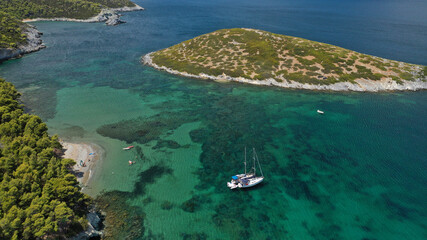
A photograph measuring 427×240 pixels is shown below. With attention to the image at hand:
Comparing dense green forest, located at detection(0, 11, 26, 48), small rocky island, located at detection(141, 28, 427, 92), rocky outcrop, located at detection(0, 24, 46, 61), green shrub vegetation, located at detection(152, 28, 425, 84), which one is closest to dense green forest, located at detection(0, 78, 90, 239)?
small rocky island, located at detection(141, 28, 427, 92)

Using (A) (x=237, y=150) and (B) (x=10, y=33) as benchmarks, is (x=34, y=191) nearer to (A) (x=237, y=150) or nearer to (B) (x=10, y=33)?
(A) (x=237, y=150)

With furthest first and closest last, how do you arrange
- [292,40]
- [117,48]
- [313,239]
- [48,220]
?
[117,48]
[292,40]
[313,239]
[48,220]

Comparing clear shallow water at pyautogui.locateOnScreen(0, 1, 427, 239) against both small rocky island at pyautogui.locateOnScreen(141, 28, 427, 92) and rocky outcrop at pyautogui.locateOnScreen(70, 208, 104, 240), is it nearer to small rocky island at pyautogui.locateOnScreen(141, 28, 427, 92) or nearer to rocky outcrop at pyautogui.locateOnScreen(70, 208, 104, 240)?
rocky outcrop at pyautogui.locateOnScreen(70, 208, 104, 240)

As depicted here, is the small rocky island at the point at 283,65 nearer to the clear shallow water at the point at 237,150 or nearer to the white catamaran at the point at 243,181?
the clear shallow water at the point at 237,150

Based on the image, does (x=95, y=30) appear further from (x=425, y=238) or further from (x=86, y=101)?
(x=425, y=238)

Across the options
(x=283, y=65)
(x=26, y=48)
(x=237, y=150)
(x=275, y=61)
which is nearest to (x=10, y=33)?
(x=26, y=48)

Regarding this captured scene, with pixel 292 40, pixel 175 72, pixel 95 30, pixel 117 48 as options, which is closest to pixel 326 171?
pixel 175 72
